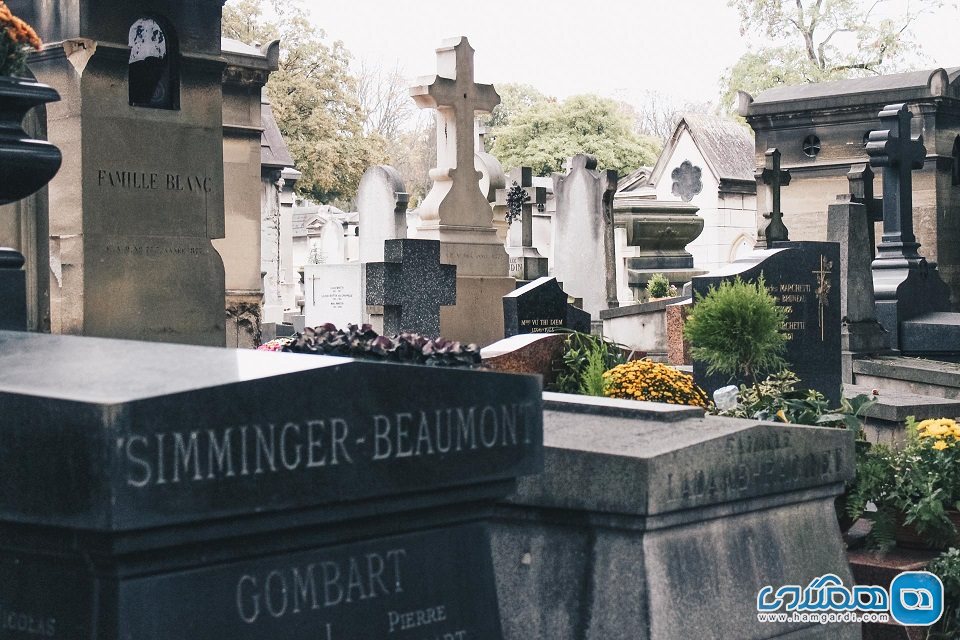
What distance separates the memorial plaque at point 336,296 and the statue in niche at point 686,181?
1790 centimetres

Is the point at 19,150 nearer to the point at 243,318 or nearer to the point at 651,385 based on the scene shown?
the point at 651,385

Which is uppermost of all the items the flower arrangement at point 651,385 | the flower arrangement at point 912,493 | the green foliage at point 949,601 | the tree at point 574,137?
the tree at point 574,137

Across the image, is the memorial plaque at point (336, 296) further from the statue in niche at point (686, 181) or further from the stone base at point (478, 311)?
the statue in niche at point (686, 181)

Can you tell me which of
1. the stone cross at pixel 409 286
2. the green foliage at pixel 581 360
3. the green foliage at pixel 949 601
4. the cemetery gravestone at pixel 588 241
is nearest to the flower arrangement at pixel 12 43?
the green foliage at pixel 581 360

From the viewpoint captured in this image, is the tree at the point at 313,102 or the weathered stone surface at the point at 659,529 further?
the tree at the point at 313,102

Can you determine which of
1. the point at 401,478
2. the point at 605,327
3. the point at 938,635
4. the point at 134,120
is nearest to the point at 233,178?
the point at 134,120

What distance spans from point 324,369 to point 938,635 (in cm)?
368

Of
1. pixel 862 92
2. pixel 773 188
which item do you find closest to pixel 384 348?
pixel 773 188

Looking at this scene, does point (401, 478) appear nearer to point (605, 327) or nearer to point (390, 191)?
point (605, 327)

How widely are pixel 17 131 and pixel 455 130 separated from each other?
938cm

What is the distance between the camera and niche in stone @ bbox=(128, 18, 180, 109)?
8.19 metres

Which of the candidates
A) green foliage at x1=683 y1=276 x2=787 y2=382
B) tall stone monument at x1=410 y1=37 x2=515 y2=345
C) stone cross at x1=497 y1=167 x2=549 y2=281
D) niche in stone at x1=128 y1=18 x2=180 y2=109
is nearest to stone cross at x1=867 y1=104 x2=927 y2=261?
tall stone monument at x1=410 y1=37 x2=515 y2=345

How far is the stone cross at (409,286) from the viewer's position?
11.1 m

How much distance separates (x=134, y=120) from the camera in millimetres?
7953
